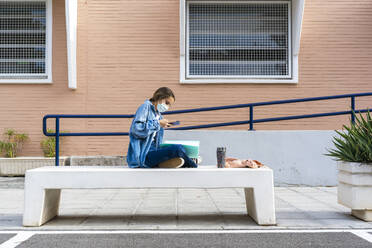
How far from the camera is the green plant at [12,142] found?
1103 centimetres

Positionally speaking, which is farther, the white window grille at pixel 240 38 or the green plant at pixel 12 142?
the white window grille at pixel 240 38

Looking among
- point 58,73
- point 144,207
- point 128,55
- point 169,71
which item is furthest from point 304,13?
point 144,207

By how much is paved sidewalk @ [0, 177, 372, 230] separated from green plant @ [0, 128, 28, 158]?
211 cm

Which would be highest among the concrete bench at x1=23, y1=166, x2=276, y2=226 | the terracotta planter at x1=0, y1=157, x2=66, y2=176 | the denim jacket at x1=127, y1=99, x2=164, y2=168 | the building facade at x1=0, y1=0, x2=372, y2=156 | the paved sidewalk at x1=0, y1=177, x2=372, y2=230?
the building facade at x1=0, y1=0, x2=372, y2=156

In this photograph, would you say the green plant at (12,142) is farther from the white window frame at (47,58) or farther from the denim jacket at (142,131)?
the denim jacket at (142,131)

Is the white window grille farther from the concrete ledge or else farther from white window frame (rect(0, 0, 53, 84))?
white window frame (rect(0, 0, 53, 84))

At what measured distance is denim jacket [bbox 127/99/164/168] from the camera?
5574mm

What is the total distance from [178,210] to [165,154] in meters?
1.32

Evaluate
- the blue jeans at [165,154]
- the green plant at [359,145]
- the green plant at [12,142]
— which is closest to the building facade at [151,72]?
the green plant at [12,142]

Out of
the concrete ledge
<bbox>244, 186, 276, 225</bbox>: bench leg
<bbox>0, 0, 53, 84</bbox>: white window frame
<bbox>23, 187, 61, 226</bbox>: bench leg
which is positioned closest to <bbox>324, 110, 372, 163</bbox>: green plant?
<bbox>244, 186, 276, 225</bbox>: bench leg

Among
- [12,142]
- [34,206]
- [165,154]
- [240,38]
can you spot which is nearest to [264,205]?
[165,154]

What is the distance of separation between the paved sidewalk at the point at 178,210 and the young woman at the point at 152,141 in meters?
0.74

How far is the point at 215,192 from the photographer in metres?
8.70

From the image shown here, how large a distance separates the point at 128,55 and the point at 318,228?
7236 mm
